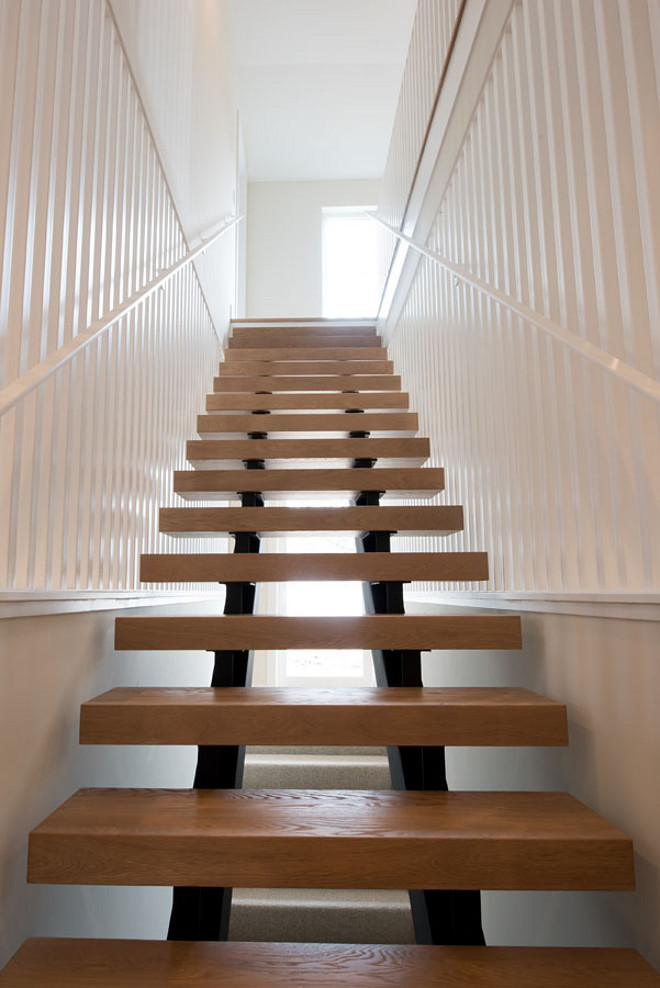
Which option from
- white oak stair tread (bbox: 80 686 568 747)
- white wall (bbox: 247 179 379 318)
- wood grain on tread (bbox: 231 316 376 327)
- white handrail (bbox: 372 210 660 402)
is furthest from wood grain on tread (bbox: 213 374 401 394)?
white wall (bbox: 247 179 379 318)

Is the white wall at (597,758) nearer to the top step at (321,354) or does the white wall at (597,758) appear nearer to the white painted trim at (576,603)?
the white painted trim at (576,603)

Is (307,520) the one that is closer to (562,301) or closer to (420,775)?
(420,775)

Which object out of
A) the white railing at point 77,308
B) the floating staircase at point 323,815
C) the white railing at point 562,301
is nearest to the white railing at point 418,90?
the white railing at point 562,301

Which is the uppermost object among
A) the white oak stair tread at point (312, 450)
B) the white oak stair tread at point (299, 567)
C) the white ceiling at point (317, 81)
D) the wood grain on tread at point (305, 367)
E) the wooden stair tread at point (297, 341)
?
the white ceiling at point (317, 81)

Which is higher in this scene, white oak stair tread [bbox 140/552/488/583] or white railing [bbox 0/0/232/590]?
white railing [bbox 0/0/232/590]

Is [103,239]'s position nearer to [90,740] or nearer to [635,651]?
[90,740]

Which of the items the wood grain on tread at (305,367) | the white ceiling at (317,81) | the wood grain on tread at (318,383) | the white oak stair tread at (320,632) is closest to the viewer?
the white oak stair tread at (320,632)

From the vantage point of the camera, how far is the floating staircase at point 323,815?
4.22ft

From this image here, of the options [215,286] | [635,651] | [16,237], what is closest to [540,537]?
[635,651]

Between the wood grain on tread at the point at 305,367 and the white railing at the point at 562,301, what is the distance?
1394 mm

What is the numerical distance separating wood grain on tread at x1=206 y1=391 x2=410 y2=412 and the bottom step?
2.64 metres

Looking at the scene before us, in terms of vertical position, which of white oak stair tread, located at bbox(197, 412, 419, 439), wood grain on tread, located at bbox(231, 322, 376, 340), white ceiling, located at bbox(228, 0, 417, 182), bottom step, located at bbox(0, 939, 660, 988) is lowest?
bottom step, located at bbox(0, 939, 660, 988)

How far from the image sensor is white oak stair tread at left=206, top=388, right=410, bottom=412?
A: 3678 millimetres

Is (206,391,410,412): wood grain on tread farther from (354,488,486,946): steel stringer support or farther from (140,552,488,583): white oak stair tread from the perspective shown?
(140,552,488,583): white oak stair tread
